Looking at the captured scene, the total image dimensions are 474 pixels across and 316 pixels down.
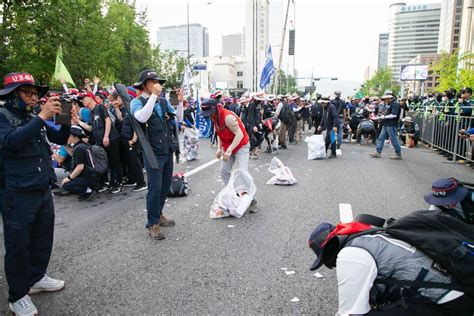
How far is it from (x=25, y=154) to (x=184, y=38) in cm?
14301

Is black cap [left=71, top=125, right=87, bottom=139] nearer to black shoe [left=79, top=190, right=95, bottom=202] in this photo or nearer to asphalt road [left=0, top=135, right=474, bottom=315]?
black shoe [left=79, top=190, right=95, bottom=202]

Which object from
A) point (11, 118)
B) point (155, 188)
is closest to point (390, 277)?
point (11, 118)

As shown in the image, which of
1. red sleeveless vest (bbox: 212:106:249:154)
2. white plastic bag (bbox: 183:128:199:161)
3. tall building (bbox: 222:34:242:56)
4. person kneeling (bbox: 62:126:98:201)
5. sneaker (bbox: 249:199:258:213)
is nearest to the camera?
red sleeveless vest (bbox: 212:106:249:154)

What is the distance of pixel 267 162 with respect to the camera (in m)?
11.0

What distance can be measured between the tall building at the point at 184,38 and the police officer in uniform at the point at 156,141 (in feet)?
405

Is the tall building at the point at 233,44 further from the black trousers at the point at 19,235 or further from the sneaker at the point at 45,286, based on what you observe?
the black trousers at the point at 19,235

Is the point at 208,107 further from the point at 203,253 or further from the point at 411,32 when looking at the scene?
the point at 411,32

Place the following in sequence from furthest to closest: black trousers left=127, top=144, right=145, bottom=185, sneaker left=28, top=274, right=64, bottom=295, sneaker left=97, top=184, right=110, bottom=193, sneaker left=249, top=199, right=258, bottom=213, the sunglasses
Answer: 1. black trousers left=127, top=144, right=145, bottom=185
2. sneaker left=97, top=184, right=110, bottom=193
3. sneaker left=249, top=199, right=258, bottom=213
4. sneaker left=28, top=274, right=64, bottom=295
5. the sunglasses

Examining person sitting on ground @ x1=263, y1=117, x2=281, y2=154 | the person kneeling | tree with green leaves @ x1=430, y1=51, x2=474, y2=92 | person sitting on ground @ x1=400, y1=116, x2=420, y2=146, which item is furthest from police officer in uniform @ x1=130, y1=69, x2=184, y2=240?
tree with green leaves @ x1=430, y1=51, x2=474, y2=92

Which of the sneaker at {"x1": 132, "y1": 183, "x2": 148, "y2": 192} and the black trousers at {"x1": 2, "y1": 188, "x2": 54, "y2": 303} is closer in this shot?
the black trousers at {"x1": 2, "y1": 188, "x2": 54, "y2": 303}

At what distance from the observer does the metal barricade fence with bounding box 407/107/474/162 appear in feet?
33.8

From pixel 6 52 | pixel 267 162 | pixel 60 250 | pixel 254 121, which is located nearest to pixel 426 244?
pixel 60 250

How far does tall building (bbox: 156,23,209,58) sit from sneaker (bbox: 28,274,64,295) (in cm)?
12514

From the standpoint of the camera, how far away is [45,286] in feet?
11.4
